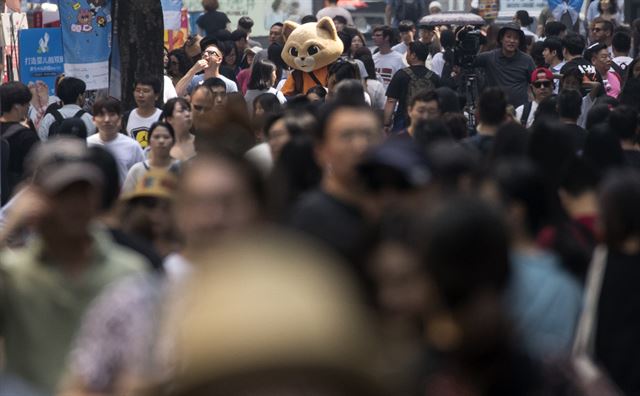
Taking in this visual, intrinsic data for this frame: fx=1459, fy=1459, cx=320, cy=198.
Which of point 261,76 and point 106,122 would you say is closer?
point 106,122

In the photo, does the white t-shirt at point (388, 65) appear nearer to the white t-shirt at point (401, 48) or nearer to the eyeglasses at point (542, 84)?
the white t-shirt at point (401, 48)

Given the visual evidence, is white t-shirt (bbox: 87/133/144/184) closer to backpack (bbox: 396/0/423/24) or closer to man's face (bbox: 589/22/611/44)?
man's face (bbox: 589/22/611/44)

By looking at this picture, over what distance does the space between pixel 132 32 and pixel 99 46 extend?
34cm

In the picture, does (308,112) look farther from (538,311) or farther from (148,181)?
(538,311)

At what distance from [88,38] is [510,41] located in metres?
4.06

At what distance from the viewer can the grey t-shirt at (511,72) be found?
13906 mm

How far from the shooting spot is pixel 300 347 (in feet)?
4.92

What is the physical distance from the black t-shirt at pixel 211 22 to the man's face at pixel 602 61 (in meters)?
7.67

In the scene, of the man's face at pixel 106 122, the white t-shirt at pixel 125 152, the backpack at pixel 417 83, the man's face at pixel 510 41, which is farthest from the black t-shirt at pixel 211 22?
the white t-shirt at pixel 125 152

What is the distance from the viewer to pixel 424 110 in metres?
8.92

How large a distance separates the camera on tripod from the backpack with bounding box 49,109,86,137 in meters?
5.91

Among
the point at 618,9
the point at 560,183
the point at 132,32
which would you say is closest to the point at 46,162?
the point at 560,183

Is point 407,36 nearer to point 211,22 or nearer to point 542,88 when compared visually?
point 211,22

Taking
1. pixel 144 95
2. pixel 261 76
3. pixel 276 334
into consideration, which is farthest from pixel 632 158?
pixel 276 334
